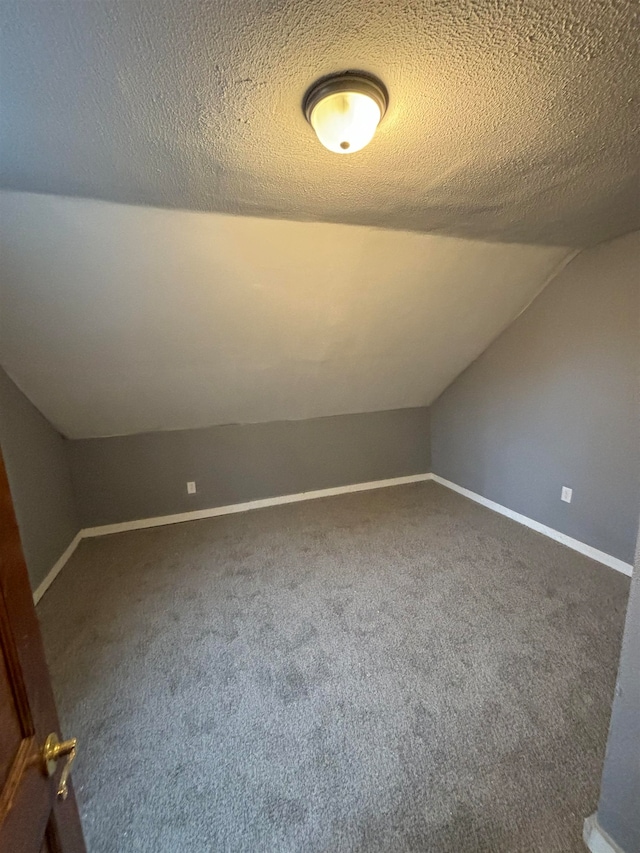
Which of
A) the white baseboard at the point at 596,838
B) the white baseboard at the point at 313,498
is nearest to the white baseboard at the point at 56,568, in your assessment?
the white baseboard at the point at 313,498

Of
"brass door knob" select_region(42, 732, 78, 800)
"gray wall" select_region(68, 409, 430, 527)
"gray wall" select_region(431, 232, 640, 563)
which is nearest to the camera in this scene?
"brass door knob" select_region(42, 732, 78, 800)

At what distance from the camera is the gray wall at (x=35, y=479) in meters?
2.38

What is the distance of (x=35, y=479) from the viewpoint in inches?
103

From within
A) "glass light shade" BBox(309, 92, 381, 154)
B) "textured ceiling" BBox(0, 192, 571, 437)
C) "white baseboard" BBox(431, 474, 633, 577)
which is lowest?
"white baseboard" BBox(431, 474, 633, 577)

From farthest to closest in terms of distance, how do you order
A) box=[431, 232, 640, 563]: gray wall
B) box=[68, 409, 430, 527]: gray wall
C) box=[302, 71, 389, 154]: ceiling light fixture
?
box=[68, 409, 430, 527]: gray wall, box=[431, 232, 640, 563]: gray wall, box=[302, 71, 389, 154]: ceiling light fixture

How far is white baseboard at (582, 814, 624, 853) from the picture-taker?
3.75ft

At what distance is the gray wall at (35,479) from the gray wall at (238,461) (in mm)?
248

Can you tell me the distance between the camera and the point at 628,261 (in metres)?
2.27

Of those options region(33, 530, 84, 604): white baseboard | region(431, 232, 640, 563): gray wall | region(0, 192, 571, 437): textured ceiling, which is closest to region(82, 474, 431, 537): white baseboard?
region(33, 530, 84, 604): white baseboard

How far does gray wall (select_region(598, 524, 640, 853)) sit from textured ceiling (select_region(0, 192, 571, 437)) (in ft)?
5.97

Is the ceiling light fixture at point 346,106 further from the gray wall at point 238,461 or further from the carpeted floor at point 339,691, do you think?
the gray wall at point 238,461

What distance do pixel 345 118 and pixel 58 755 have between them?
1472mm

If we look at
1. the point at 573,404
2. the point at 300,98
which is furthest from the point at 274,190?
the point at 573,404

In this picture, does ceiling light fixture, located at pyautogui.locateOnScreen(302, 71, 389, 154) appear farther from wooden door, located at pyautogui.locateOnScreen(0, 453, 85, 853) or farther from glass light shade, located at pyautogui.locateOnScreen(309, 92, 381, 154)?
wooden door, located at pyautogui.locateOnScreen(0, 453, 85, 853)
